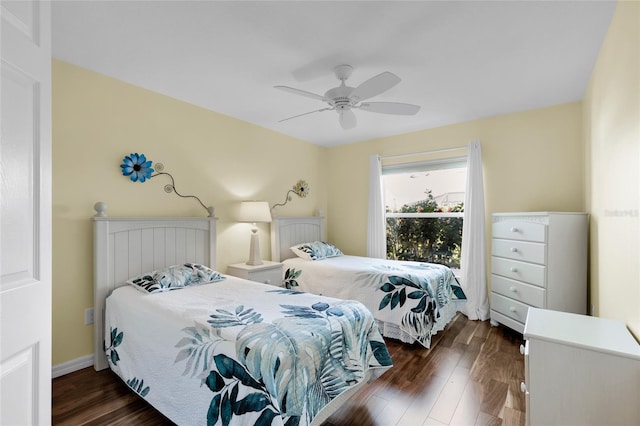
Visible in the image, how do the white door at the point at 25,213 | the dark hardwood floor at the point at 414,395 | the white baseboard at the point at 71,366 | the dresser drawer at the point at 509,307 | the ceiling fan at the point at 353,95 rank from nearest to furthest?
1. the white door at the point at 25,213
2. the dark hardwood floor at the point at 414,395
3. the ceiling fan at the point at 353,95
4. the white baseboard at the point at 71,366
5. the dresser drawer at the point at 509,307


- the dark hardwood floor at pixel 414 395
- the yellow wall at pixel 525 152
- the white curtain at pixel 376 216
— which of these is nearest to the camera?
the dark hardwood floor at pixel 414 395

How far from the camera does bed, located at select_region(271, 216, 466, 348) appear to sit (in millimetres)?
2885

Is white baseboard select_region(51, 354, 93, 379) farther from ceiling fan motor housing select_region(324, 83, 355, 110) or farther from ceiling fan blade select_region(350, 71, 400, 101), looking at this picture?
ceiling fan blade select_region(350, 71, 400, 101)

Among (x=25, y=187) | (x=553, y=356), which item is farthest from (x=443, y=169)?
(x=25, y=187)

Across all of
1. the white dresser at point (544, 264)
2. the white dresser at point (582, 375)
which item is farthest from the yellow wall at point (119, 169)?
the white dresser at point (582, 375)

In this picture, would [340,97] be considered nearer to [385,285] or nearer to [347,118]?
[347,118]

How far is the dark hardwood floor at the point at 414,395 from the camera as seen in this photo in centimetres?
188

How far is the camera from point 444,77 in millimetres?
2613

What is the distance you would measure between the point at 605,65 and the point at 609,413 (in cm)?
207

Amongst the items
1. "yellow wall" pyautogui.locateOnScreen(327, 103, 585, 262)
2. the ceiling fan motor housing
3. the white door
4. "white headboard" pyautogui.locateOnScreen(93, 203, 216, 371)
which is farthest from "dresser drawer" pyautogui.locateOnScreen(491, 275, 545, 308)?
the white door

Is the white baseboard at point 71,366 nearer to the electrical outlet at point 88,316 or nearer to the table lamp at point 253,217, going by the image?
the electrical outlet at point 88,316

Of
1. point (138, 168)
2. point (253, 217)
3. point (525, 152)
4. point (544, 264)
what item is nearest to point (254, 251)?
point (253, 217)

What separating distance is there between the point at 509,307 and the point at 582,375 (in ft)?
6.50

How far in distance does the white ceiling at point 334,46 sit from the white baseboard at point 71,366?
2.28 meters
